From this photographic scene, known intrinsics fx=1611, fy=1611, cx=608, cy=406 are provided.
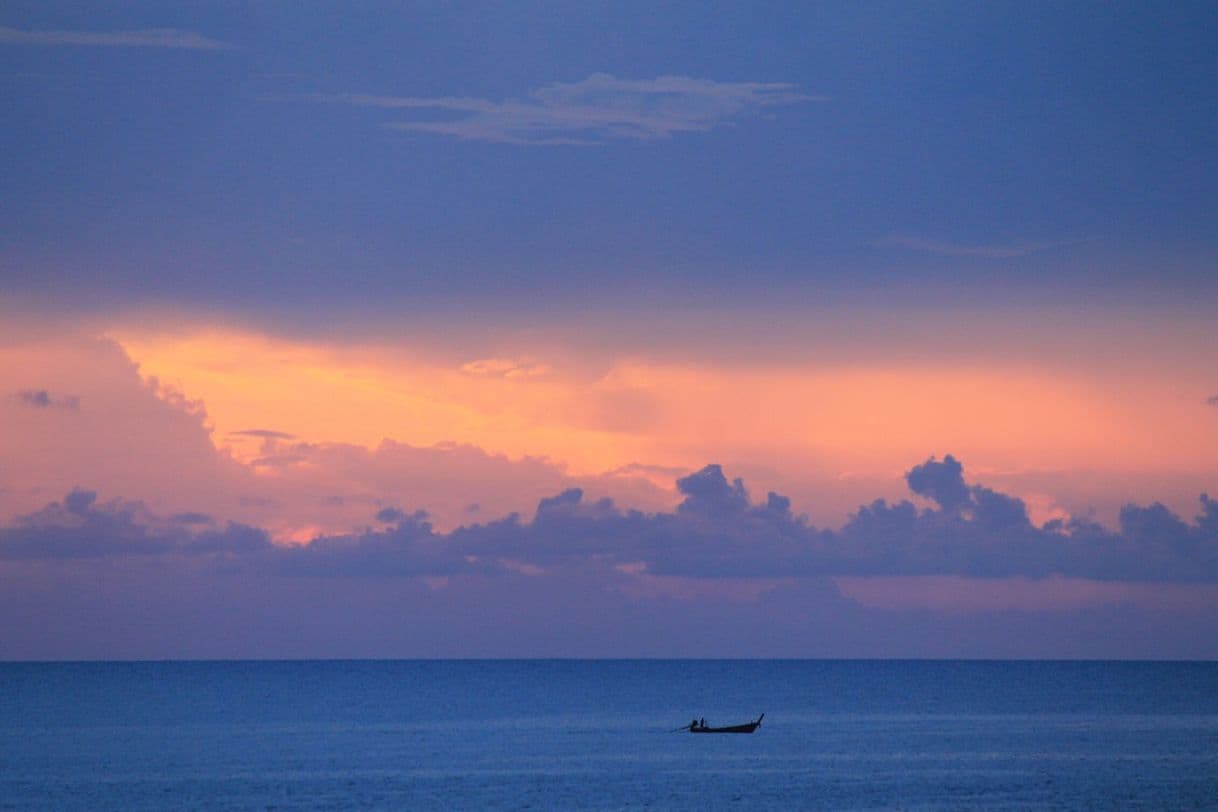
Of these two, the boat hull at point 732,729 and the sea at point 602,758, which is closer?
the sea at point 602,758

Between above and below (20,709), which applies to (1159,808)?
below

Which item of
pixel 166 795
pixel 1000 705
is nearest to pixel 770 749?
pixel 166 795

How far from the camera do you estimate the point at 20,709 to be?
16288 cm

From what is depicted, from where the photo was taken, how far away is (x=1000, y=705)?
173m

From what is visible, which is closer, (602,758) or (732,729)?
(602,758)

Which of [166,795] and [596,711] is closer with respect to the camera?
[166,795]

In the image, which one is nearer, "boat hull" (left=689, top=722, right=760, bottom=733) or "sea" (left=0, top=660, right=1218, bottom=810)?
"sea" (left=0, top=660, right=1218, bottom=810)

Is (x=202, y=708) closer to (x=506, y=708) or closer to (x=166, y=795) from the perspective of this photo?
(x=506, y=708)

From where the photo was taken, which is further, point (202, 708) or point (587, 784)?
point (202, 708)

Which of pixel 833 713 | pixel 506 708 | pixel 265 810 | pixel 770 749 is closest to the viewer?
pixel 265 810

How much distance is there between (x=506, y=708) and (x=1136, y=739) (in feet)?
230

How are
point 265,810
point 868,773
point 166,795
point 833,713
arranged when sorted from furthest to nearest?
point 833,713, point 868,773, point 166,795, point 265,810

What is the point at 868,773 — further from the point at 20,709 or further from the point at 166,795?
the point at 20,709

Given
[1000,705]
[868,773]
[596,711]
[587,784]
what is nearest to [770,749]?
[868,773]
